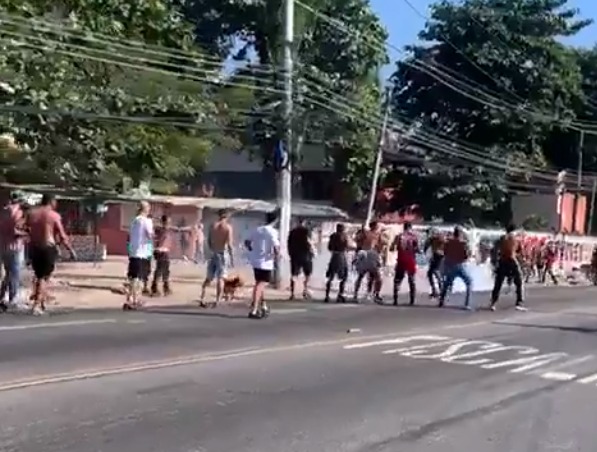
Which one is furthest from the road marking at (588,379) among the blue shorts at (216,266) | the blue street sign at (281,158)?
the blue street sign at (281,158)

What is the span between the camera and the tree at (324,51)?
39.7 m

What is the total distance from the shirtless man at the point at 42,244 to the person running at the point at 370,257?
7535 mm

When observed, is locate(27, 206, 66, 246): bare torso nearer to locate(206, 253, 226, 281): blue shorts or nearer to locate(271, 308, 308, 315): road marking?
locate(206, 253, 226, 281): blue shorts

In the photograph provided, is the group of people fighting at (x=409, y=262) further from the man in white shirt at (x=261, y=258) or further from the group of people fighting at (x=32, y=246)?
the group of people fighting at (x=32, y=246)

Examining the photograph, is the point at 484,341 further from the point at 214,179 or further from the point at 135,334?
the point at 214,179

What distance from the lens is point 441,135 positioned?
53438 millimetres

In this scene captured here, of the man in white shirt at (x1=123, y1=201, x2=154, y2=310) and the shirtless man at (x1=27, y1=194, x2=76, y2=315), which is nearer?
the shirtless man at (x1=27, y1=194, x2=76, y2=315)

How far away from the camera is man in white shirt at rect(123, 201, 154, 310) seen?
17.8 meters

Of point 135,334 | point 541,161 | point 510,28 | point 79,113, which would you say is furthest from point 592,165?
point 135,334

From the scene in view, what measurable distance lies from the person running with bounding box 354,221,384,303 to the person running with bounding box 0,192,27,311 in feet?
25.0

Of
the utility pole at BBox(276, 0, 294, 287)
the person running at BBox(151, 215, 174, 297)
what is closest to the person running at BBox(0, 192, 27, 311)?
the person running at BBox(151, 215, 174, 297)

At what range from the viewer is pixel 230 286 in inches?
822

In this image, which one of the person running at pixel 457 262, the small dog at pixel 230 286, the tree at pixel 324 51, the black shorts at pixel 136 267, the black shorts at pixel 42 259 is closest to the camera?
the black shorts at pixel 42 259

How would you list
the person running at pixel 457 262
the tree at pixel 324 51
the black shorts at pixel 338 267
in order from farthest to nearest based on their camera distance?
the tree at pixel 324 51 < the black shorts at pixel 338 267 < the person running at pixel 457 262
